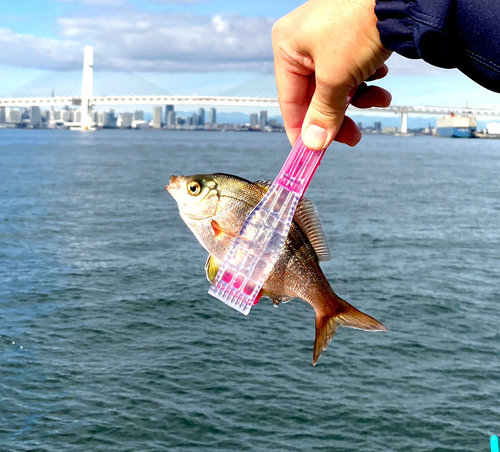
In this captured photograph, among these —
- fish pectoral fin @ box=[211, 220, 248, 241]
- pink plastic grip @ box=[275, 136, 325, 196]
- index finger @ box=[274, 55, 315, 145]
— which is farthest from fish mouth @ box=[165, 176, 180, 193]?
pink plastic grip @ box=[275, 136, 325, 196]

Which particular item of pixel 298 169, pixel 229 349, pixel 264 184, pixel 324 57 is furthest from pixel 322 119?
pixel 229 349

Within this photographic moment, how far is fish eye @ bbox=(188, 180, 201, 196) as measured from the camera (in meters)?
2.62

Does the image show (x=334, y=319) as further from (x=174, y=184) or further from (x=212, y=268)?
(x=174, y=184)

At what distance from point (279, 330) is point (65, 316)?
10224mm

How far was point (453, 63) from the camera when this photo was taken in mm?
1768

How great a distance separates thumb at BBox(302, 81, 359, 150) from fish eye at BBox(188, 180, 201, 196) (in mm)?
554

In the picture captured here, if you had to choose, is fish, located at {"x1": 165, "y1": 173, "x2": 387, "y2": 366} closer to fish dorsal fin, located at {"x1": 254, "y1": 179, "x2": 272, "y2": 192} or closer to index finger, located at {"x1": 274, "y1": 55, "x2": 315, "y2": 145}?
fish dorsal fin, located at {"x1": 254, "y1": 179, "x2": 272, "y2": 192}

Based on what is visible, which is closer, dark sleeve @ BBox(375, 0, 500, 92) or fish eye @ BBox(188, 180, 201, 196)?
dark sleeve @ BBox(375, 0, 500, 92)

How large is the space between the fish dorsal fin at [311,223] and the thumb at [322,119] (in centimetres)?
28

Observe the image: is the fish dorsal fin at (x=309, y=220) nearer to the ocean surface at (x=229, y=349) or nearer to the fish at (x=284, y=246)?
the fish at (x=284, y=246)

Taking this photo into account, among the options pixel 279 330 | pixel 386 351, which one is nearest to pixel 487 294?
pixel 386 351

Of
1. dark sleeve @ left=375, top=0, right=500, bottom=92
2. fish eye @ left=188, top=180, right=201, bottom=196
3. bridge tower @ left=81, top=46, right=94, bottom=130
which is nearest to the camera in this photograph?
dark sleeve @ left=375, top=0, right=500, bottom=92

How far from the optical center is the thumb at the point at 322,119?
2158 millimetres

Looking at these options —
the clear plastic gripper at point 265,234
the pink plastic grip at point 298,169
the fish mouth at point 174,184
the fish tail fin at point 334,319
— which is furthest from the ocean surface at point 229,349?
the pink plastic grip at point 298,169
